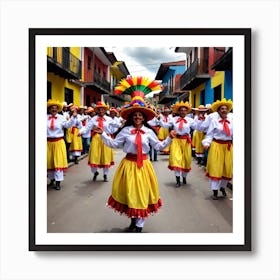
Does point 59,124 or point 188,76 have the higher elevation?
point 188,76

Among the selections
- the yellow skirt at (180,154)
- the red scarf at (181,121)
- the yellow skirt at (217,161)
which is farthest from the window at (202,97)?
the yellow skirt at (180,154)

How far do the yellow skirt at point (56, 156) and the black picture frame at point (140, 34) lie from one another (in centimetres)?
158

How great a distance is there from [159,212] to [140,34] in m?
1.85

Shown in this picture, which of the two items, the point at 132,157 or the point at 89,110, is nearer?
→ the point at 132,157

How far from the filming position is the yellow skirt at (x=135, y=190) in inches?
112

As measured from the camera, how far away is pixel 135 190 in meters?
2.85

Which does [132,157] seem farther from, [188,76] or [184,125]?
[184,125]

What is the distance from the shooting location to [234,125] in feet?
9.18

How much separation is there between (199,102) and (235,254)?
2144 mm

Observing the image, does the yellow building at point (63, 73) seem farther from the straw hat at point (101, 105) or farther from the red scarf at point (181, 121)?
the red scarf at point (181, 121)

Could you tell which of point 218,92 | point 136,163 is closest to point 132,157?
point 136,163

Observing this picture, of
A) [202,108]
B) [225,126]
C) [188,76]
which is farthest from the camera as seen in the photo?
[202,108]
